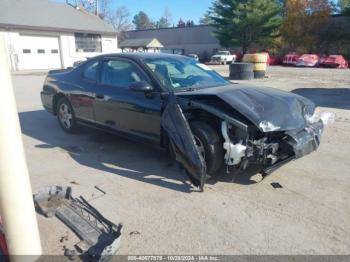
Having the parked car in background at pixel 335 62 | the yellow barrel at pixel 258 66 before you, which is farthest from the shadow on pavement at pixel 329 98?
the parked car in background at pixel 335 62

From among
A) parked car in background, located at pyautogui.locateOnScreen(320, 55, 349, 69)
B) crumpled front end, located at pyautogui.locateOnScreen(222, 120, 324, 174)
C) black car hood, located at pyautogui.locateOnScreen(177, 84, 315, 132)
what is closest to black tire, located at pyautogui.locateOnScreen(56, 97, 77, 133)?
black car hood, located at pyautogui.locateOnScreen(177, 84, 315, 132)

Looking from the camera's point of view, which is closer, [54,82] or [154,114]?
[154,114]

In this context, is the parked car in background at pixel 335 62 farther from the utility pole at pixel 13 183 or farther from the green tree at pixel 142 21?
the green tree at pixel 142 21

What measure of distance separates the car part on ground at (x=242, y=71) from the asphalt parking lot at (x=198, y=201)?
455 inches

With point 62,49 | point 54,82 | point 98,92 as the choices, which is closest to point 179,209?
point 98,92

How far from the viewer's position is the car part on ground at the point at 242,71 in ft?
55.3

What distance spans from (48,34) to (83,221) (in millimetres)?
30370

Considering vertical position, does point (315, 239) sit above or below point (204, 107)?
below

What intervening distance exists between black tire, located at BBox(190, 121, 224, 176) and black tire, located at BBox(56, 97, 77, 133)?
299 cm

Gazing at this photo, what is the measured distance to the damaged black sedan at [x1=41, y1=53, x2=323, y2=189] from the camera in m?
3.78

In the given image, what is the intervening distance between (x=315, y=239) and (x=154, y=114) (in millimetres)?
2435

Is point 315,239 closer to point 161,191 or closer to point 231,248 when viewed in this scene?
point 231,248

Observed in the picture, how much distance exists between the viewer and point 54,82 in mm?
6461

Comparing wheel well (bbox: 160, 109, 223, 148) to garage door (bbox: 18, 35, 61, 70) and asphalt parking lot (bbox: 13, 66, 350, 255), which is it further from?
garage door (bbox: 18, 35, 61, 70)
